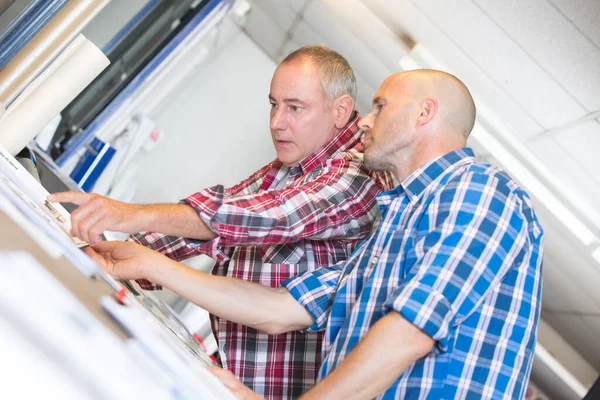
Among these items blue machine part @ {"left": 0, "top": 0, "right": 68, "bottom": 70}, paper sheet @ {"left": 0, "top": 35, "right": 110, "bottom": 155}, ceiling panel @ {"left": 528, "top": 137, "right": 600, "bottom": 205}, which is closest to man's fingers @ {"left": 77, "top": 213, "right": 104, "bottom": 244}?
paper sheet @ {"left": 0, "top": 35, "right": 110, "bottom": 155}

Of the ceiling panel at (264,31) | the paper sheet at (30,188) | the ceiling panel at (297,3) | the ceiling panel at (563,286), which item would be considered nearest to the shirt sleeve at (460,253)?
the paper sheet at (30,188)

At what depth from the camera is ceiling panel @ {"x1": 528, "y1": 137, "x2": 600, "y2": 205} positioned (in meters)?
2.49

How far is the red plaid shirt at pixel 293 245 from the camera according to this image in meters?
1.54

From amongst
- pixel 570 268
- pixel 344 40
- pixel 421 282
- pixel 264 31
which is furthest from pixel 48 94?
pixel 264 31

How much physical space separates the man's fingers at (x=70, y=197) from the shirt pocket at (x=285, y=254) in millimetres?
676

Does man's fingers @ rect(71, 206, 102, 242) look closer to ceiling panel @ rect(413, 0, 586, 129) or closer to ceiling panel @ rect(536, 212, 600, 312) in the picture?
ceiling panel @ rect(413, 0, 586, 129)

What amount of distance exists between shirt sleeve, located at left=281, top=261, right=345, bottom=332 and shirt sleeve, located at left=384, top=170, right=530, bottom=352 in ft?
1.15

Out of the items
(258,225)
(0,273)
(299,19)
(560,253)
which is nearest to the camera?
(0,273)

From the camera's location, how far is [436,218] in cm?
126

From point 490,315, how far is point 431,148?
0.43 metres

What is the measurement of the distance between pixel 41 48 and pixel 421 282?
3.50 ft

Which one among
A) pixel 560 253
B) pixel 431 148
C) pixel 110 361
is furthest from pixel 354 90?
pixel 560 253

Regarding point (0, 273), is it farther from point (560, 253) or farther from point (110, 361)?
point (560, 253)

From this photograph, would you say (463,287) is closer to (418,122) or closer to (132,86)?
(418,122)
